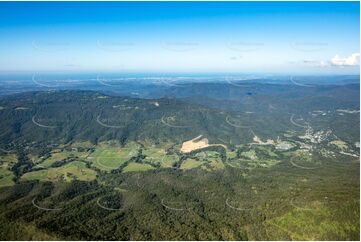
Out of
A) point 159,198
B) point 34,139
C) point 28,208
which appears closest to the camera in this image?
point 28,208

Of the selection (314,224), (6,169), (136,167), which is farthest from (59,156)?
(314,224)

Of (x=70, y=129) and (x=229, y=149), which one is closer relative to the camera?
(x=229, y=149)

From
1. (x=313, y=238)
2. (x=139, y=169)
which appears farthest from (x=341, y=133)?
(x=313, y=238)

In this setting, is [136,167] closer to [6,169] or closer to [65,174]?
[65,174]

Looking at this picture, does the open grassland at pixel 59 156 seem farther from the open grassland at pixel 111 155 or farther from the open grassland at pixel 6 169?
the open grassland at pixel 6 169

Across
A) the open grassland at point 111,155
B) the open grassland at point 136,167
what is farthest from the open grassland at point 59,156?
the open grassland at point 136,167

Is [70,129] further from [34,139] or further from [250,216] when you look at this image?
[250,216]

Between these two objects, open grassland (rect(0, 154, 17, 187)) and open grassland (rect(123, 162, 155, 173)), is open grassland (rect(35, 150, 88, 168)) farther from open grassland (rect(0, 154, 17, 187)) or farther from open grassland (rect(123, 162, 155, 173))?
open grassland (rect(123, 162, 155, 173))

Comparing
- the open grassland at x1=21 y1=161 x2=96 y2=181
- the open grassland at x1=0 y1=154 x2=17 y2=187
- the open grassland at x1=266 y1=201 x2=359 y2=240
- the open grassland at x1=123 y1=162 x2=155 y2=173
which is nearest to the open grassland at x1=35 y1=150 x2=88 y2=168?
the open grassland at x1=21 y1=161 x2=96 y2=181
